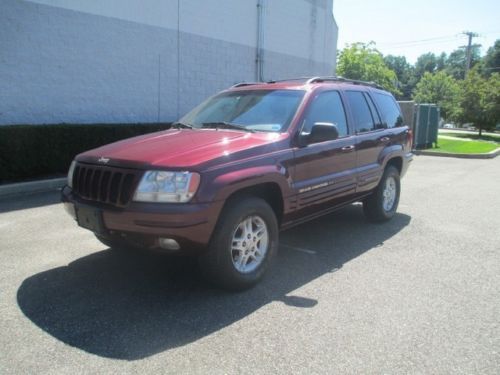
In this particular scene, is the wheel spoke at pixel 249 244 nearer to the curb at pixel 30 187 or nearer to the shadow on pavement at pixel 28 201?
the shadow on pavement at pixel 28 201

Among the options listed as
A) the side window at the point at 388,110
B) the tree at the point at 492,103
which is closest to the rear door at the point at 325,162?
the side window at the point at 388,110

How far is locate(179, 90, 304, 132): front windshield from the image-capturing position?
4570 millimetres

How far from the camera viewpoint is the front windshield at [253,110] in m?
4.57

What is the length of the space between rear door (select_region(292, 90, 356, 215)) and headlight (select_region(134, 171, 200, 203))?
1259 mm

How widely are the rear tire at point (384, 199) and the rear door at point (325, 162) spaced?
0.92 metres

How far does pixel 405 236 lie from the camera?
227 inches

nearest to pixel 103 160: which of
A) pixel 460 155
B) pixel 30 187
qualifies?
pixel 30 187

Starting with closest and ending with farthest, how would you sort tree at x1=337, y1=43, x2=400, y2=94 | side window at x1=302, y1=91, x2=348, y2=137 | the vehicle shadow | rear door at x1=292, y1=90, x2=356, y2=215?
the vehicle shadow, rear door at x1=292, y1=90, x2=356, y2=215, side window at x1=302, y1=91, x2=348, y2=137, tree at x1=337, y1=43, x2=400, y2=94

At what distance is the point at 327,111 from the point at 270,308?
95.2 inches

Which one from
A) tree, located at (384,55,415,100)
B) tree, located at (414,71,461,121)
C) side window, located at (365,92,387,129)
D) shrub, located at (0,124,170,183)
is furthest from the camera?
tree, located at (384,55,415,100)

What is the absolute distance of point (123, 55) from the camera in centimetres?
1088

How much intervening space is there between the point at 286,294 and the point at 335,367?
111 centimetres

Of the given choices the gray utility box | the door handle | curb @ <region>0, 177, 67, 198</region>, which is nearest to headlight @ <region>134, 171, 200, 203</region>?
the door handle

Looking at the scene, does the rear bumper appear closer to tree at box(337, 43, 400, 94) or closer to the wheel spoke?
the wheel spoke
